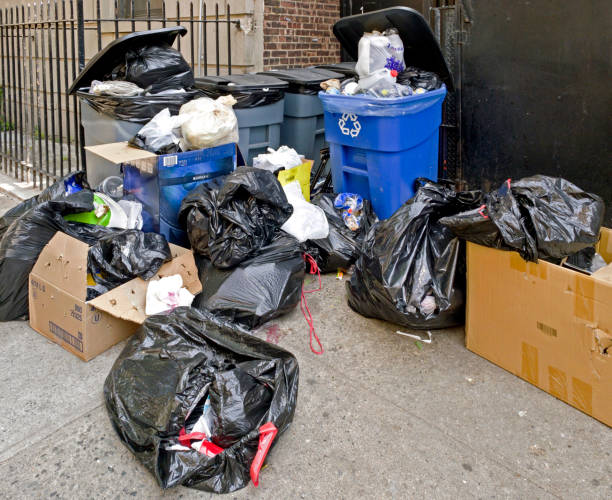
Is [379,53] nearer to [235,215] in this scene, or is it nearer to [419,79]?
[419,79]

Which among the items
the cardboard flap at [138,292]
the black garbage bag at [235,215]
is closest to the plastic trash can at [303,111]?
the black garbage bag at [235,215]

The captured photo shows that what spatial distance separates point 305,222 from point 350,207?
52 centimetres

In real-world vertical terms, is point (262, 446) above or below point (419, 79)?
below

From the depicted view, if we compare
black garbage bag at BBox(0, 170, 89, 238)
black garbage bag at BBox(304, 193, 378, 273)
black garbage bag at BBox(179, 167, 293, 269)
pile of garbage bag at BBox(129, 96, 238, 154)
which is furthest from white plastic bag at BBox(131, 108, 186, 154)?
black garbage bag at BBox(304, 193, 378, 273)

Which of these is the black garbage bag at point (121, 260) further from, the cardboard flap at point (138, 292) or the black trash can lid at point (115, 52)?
the black trash can lid at point (115, 52)

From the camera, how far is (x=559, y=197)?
2479 mm

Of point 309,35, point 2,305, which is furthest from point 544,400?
point 309,35

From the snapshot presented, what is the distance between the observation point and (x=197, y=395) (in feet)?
6.98

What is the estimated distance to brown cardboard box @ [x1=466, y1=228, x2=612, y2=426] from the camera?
7.46 feet

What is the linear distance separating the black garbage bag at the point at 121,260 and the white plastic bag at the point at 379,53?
1.95 metres

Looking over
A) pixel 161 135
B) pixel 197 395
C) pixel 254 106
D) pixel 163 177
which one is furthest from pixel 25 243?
pixel 254 106

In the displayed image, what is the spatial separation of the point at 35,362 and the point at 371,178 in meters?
2.40

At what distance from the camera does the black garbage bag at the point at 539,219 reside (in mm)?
2371

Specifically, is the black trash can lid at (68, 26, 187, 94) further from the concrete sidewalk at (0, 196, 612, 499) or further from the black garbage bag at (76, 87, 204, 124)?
the concrete sidewalk at (0, 196, 612, 499)
